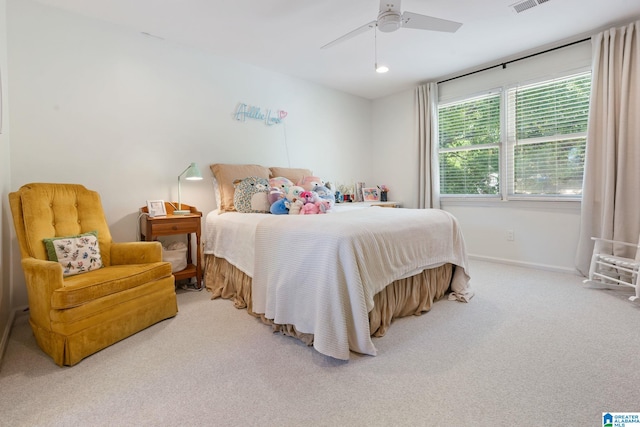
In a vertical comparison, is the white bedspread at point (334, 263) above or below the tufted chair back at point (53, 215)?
below

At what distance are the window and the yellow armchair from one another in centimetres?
384

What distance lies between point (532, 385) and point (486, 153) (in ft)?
10.5

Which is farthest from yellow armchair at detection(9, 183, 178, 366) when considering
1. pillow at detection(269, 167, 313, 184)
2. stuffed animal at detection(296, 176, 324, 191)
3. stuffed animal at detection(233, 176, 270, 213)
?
pillow at detection(269, 167, 313, 184)

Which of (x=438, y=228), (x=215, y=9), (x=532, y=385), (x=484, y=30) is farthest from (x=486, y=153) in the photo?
(x=215, y=9)

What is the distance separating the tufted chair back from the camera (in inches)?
74.1

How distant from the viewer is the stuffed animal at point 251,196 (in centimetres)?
284

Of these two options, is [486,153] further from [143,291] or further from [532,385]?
[143,291]

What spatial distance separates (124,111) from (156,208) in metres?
0.94

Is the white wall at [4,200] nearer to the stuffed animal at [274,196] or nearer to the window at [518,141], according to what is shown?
the stuffed animal at [274,196]

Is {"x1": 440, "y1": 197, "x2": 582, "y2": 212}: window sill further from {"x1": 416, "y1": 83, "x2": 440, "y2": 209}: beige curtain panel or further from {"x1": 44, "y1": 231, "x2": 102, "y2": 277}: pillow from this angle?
{"x1": 44, "y1": 231, "x2": 102, "y2": 277}: pillow

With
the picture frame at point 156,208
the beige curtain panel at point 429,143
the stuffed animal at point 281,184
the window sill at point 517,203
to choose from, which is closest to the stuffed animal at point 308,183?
the stuffed animal at point 281,184

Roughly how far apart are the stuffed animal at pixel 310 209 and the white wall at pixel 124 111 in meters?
1.38

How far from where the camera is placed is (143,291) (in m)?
2.01

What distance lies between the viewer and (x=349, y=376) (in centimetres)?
152
